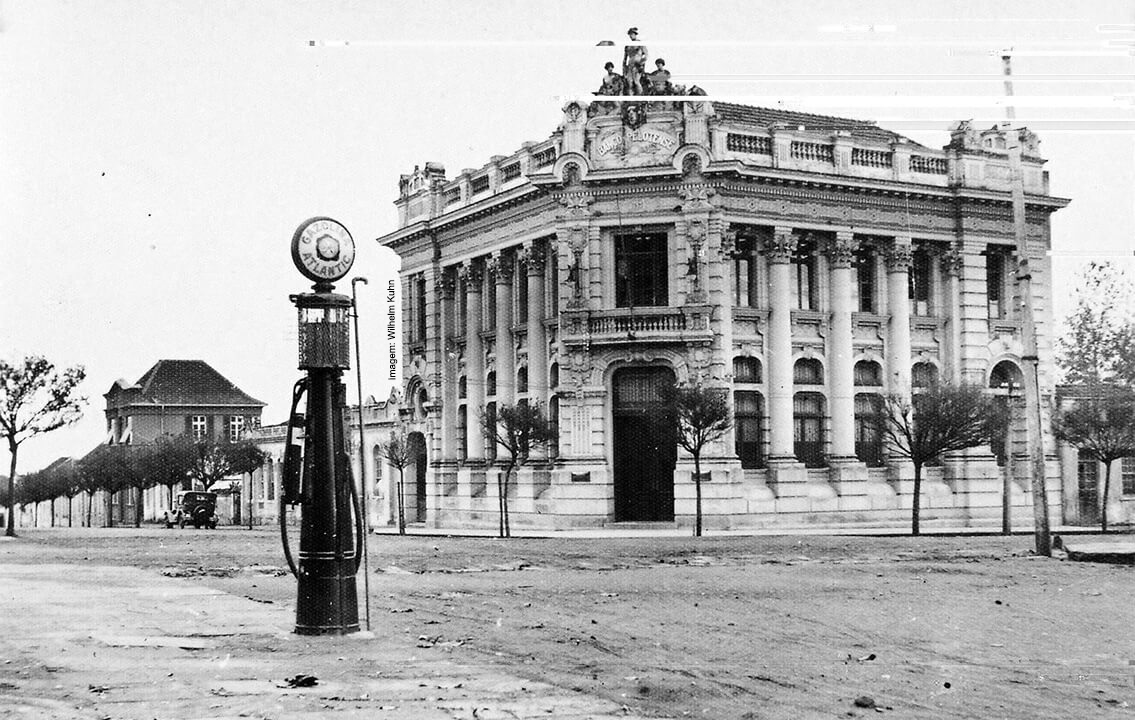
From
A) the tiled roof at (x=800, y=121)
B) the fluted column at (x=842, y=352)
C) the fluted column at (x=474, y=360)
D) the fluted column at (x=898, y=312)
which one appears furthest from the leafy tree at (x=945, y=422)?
the fluted column at (x=474, y=360)

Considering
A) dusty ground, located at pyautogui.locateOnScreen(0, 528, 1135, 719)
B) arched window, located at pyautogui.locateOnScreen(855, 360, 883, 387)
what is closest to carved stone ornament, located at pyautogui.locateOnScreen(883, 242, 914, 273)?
arched window, located at pyautogui.locateOnScreen(855, 360, 883, 387)

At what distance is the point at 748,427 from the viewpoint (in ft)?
140

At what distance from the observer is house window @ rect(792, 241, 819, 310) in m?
43.9

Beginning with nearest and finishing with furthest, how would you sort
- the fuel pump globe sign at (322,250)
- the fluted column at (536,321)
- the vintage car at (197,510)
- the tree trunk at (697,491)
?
the fuel pump globe sign at (322,250)
the tree trunk at (697,491)
the fluted column at (536,321)
the vintage car at (197,510)

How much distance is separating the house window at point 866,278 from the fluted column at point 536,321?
9971mm

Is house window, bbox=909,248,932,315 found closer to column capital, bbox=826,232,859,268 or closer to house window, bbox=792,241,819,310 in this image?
column capital, bbox=826,232,859,268

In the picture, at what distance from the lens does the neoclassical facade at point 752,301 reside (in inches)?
1628

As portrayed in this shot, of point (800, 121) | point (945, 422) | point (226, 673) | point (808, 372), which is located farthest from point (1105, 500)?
point (226, 673)

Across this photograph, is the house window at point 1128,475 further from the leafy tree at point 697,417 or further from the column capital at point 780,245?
the leafy tree at point 697,417

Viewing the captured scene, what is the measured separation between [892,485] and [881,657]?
1264 inches

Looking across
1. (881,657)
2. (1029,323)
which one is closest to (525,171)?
(1029,323)

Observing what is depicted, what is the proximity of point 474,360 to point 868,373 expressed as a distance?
44.4 ft

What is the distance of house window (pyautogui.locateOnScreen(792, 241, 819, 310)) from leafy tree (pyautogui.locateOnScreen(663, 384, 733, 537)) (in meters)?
5.77

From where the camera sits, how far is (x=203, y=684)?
36.0 ft
